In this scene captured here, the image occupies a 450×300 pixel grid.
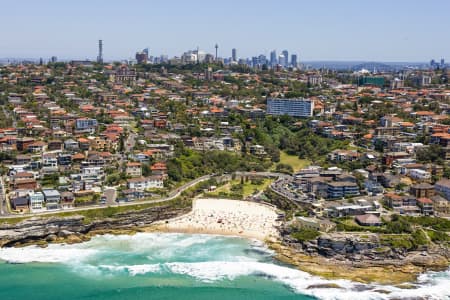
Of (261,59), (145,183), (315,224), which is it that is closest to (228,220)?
(315,224)

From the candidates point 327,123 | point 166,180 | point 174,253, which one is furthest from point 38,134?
point 327,123

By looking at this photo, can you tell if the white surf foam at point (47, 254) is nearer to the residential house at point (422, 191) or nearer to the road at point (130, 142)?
the road at point (130, 142)

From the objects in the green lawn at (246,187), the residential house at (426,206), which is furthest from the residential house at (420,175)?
the green lawn at (246,187)

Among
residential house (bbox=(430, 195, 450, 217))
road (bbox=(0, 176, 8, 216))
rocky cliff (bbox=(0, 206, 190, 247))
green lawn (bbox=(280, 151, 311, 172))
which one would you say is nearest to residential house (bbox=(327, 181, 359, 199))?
residential house (bbox=(430, 195, 450, 217))

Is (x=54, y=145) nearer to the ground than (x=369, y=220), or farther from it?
farther from it

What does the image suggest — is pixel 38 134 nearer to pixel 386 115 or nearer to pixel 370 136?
pixel 370 136

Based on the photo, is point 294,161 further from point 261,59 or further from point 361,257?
point 261,59

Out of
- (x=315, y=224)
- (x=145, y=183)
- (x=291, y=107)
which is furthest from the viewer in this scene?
(x=291, y=107)

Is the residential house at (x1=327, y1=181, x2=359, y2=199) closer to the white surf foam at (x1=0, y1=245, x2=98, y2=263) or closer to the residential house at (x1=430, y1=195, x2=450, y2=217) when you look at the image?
the residential house at (x1=430, y1=195, x2=450, y2=217)
